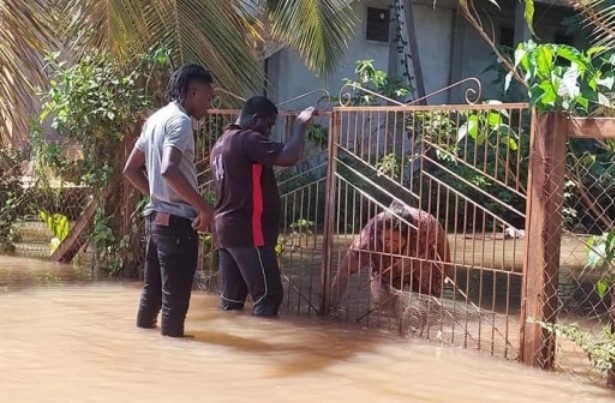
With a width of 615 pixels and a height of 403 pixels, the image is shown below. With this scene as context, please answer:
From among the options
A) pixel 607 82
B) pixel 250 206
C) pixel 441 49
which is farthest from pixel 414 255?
pixel 441 49

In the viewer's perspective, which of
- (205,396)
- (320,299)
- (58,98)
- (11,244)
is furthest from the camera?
(11,244)

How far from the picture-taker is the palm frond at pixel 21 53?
24.2ft

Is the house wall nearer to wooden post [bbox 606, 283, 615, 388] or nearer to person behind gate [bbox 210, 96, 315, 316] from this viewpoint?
person behind gate [bbox 210, 96, 315, 316]

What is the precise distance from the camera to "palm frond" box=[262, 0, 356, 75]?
1002 cm

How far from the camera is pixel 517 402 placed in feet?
16.1

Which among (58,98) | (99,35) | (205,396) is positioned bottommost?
(205,396)

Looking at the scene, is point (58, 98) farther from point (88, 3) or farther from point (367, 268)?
point (367, 268)

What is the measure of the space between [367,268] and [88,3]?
12.2 ft

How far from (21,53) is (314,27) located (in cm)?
351

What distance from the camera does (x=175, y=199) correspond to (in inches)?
233

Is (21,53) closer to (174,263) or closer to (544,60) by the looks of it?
(174,263)

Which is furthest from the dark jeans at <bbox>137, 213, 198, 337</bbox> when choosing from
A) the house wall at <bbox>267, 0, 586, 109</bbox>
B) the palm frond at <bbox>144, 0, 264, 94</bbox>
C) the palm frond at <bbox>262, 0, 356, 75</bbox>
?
the house wall at <bbox>267, 0, 586, 109</bbox>

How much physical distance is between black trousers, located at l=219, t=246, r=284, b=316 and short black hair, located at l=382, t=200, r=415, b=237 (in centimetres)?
90

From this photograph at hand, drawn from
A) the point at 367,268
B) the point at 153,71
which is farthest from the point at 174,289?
the point at 153,71
